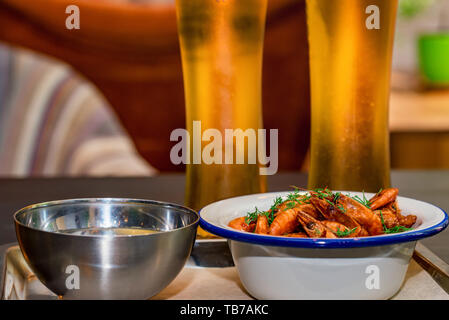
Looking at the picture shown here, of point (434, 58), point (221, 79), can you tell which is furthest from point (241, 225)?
point (434, 58)

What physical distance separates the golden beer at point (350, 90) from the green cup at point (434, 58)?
202cm

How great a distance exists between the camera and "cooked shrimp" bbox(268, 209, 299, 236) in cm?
44

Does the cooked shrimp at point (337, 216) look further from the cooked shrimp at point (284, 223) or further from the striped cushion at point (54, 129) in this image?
the striped cushion at point (54, 129)

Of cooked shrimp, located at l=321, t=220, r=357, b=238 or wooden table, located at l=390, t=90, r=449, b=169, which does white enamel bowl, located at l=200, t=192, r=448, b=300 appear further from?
wooden table, located at l=390, t=90, r=449, b=169

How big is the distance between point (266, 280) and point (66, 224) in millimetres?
169

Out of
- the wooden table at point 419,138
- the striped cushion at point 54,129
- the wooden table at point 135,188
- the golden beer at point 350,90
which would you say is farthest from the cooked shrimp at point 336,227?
the wooden table at point 419,138

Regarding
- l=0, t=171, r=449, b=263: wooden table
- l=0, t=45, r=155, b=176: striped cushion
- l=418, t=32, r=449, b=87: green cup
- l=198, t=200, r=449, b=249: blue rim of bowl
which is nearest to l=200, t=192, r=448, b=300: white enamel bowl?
l=198, t=200, r=449, b=249: blue rim of bowl

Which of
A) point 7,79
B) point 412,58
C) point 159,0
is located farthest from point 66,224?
point 412,58

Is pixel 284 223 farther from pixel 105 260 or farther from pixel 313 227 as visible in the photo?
pixel 105 260

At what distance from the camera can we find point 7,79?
2.09 m

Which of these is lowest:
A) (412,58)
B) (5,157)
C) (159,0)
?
(5,157)

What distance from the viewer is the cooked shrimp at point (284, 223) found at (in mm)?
439

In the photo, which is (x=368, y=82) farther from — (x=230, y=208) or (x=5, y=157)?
(x=5, y=157)

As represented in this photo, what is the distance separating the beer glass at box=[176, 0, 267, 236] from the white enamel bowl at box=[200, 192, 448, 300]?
0.15m
